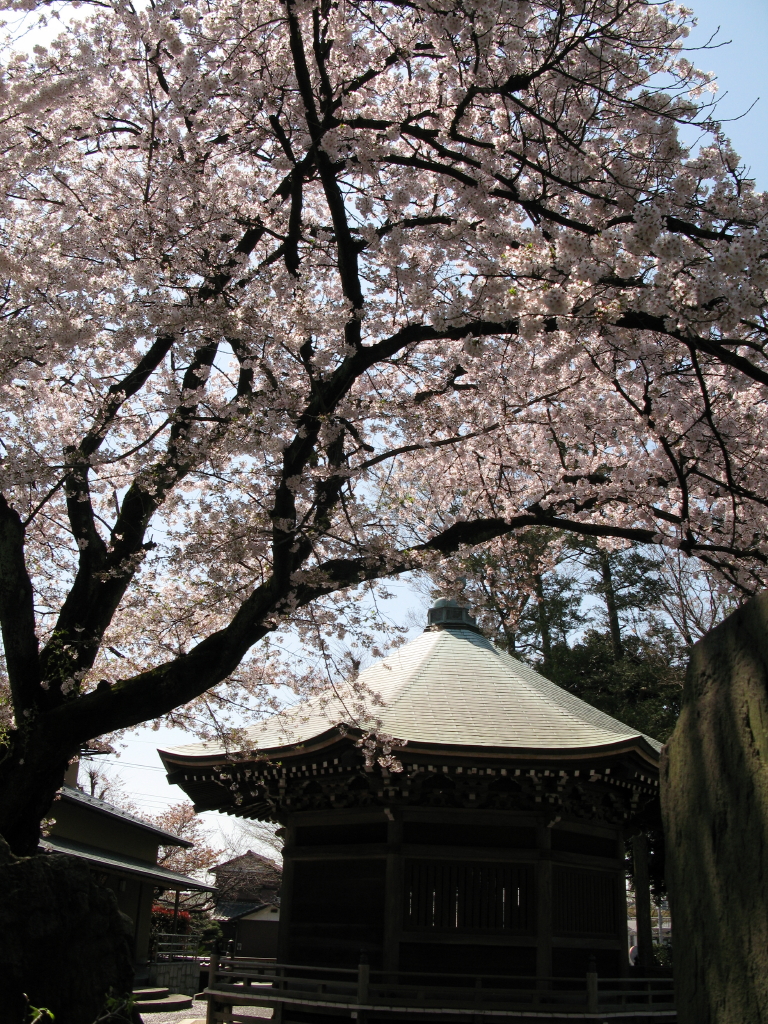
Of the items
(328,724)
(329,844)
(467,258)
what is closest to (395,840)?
(329,844)

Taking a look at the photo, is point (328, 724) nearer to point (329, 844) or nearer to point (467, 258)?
point (329, 844)

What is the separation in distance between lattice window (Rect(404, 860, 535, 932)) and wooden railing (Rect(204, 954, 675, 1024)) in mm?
496

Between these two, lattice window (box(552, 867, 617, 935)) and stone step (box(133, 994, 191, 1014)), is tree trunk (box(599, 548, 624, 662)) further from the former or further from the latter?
stone step (box(133, 994, 191, 1014))

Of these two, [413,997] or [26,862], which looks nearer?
[26,862]

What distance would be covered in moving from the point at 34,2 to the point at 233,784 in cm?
762

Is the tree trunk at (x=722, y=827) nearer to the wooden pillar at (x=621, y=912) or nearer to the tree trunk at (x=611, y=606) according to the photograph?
the wooden pillar at (x=621, y=912)

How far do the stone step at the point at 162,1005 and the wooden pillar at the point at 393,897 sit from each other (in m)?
8.10

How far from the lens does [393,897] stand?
310 inches

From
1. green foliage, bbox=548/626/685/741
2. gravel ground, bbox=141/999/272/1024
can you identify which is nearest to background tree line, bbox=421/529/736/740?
green foliage, bbox=548/626/685/741

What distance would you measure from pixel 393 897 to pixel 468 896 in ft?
2.66

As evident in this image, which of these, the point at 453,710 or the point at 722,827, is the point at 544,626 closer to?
the point at 453,710

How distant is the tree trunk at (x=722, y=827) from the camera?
86.0 inches

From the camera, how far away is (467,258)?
5672 millimetres

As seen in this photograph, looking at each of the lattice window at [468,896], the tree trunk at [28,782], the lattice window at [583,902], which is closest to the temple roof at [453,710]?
the lattice window at [468,896]
